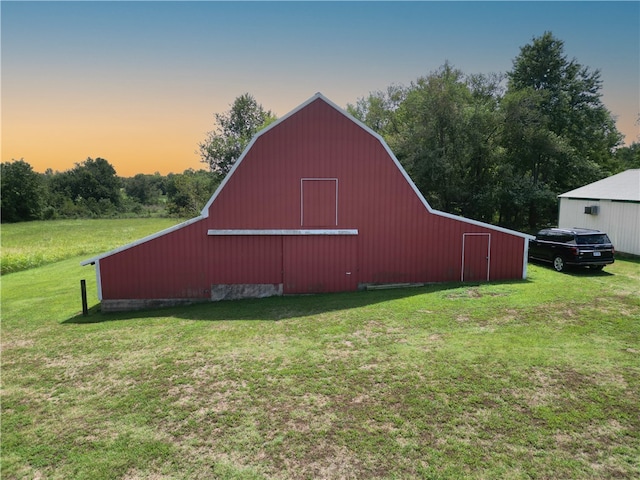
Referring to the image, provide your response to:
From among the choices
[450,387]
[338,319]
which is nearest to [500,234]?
[338,319]

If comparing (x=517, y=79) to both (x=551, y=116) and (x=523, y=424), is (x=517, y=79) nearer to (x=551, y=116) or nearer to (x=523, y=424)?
(x=551, y=116)

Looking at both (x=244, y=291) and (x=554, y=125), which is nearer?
(x=244, y=291)

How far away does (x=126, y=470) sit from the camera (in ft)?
15.8

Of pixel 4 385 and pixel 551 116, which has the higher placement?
pixel 551 116

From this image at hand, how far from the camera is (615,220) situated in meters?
18.7

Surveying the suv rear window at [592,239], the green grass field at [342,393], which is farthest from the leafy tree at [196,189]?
the suv rear window at [592,239]

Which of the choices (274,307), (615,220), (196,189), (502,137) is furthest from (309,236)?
(196,189)

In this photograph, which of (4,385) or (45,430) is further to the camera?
(4,385)

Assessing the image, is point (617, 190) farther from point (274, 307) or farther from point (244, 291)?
point (244, 291)

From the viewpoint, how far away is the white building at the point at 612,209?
17.8m

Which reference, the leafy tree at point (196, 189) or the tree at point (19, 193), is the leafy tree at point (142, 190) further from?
the leafy tree at point (196, 189)

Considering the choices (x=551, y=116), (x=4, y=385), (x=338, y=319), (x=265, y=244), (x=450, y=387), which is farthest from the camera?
(x=551, y=116)

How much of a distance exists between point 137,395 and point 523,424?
20.1ft

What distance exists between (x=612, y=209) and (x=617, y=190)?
131 centimetres
